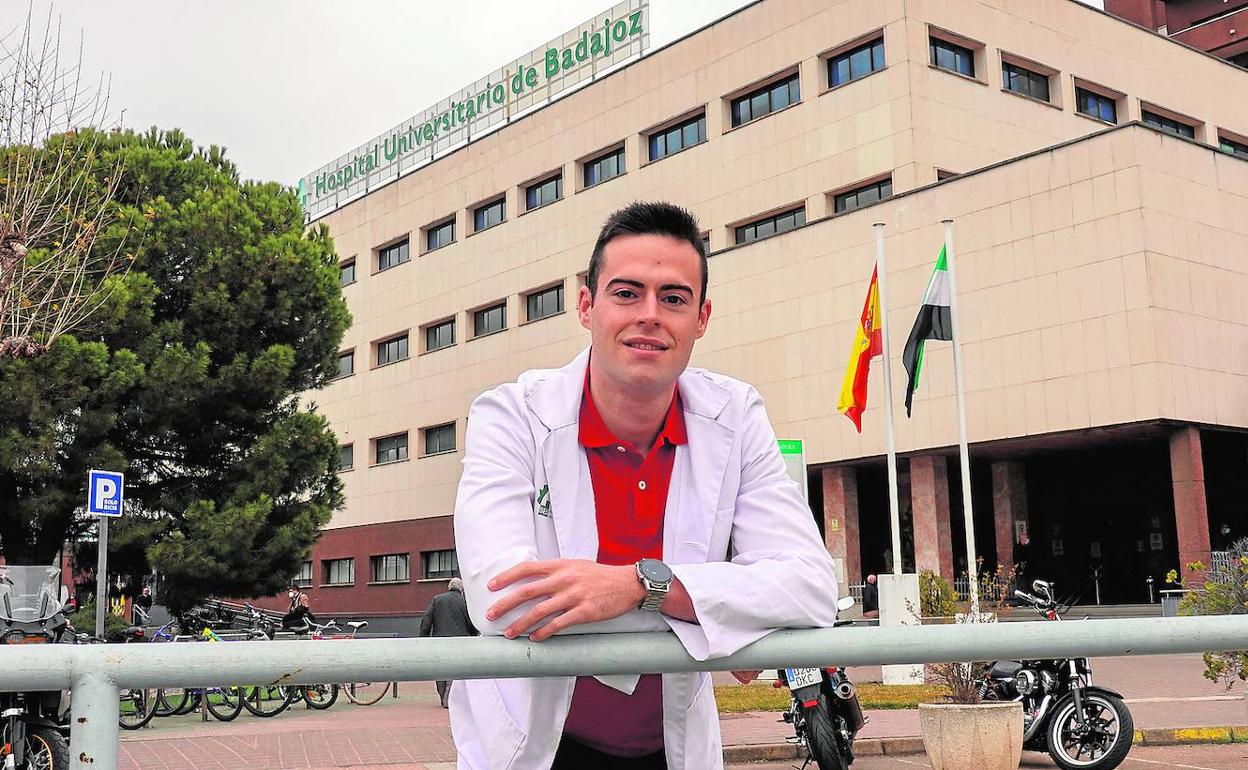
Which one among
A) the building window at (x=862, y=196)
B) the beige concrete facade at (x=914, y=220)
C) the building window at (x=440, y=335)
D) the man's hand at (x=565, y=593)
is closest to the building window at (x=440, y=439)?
the beige concrete facade at (x=914, y=220)

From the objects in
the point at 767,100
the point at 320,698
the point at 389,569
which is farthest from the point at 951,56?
the point at 389,569

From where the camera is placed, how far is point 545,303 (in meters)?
45.7

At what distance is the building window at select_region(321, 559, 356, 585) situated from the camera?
53.7m

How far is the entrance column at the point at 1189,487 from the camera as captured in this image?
95.6 ft

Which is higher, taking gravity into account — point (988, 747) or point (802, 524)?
point (802, 524)

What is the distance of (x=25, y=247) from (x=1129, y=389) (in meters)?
23.3

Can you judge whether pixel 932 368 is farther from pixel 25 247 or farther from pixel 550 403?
pixel 550 403

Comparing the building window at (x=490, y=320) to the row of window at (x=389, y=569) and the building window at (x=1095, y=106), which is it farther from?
the building window at (x=1095, y=106)

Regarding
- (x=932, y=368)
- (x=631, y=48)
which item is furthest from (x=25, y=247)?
(x=631, y=48)

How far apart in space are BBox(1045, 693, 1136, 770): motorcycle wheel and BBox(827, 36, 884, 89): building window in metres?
28.0

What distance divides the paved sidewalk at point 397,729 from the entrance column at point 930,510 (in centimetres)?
1499

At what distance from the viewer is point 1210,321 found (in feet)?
97.1

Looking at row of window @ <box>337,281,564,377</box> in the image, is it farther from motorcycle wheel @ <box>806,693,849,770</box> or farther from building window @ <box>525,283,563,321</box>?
motorcycle wheel @ <box>806,693,849,770</box>

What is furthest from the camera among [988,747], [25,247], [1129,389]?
[1129,389]
